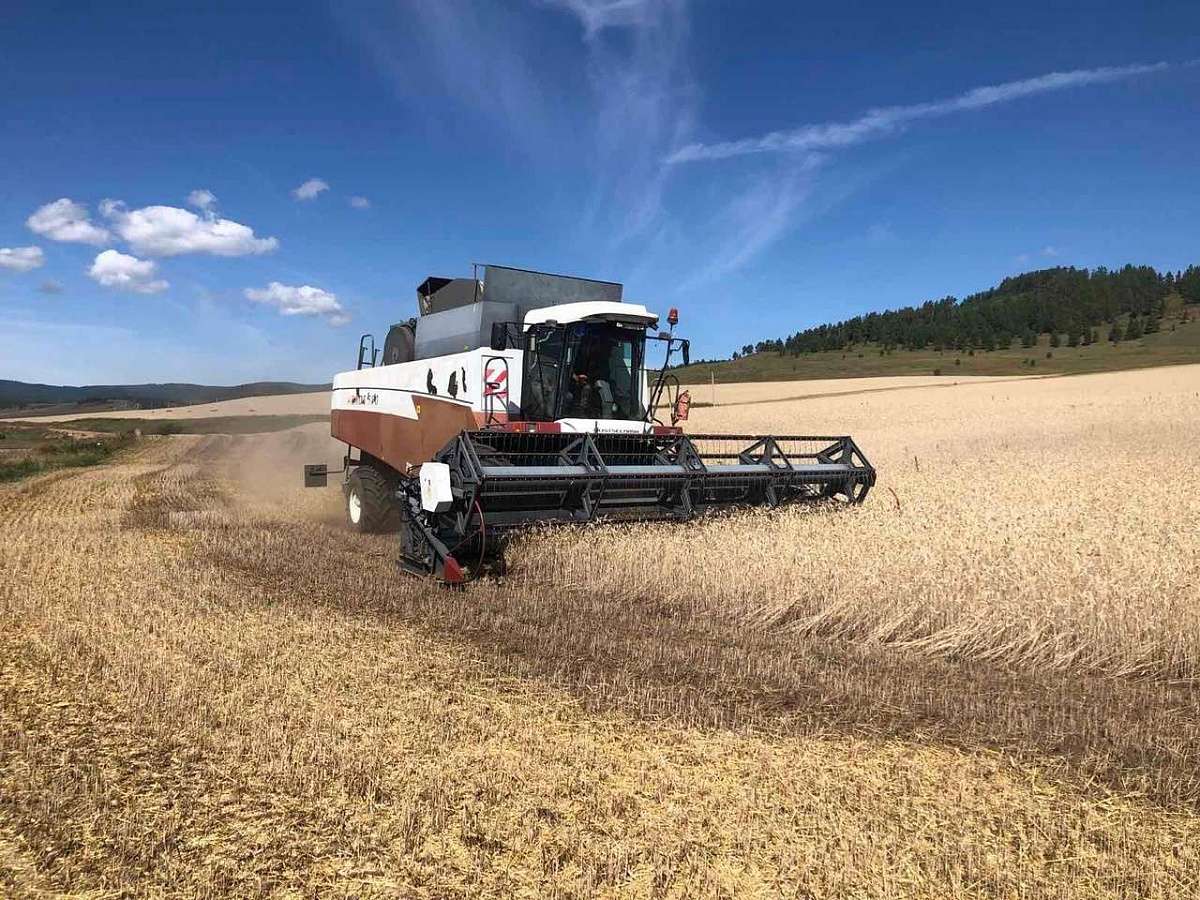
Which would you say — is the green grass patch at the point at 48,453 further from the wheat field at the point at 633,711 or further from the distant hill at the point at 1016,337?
the distant hill at the point at 1016,337

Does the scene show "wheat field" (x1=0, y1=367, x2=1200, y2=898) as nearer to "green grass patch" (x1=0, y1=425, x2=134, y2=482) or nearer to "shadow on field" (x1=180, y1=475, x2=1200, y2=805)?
"shadow on field" (x1=180, y1=475, x2=1200, y2=805)

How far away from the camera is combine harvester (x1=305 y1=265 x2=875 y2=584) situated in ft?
23.7

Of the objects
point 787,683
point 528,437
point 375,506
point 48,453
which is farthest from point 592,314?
point 48,453

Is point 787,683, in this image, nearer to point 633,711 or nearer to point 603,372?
point 633,711

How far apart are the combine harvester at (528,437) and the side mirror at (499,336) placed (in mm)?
14

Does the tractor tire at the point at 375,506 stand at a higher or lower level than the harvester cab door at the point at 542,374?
lower

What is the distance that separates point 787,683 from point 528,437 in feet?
13.8

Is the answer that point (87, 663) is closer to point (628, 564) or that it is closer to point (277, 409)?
point (628, 564)

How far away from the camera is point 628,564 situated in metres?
7.05

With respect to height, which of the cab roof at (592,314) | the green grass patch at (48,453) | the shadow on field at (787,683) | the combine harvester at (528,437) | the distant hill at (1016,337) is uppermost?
the distant hill at (1016,337)

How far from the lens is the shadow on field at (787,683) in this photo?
3.88 metres

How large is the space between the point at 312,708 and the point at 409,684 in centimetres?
60

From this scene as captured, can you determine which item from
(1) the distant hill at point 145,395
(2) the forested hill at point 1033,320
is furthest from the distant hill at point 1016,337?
(1) the distant hill at point 145,395

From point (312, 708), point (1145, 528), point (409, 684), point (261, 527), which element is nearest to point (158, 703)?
point (312, 708)
